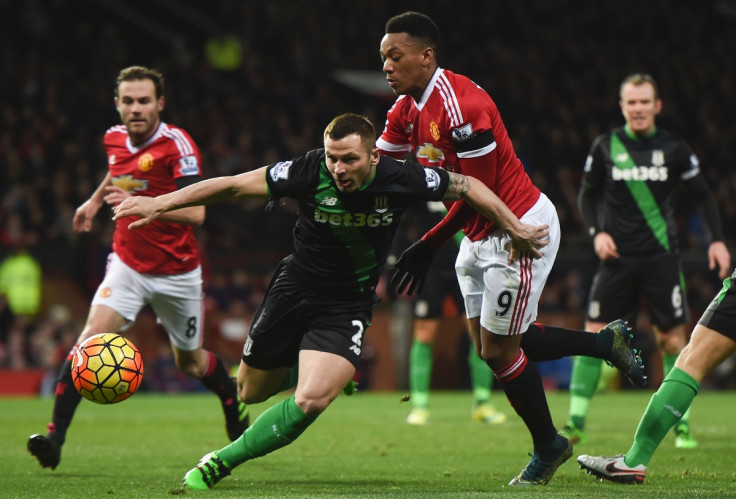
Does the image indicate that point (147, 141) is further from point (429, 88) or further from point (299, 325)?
point (429, 88)

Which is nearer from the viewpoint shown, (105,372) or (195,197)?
(195,197)

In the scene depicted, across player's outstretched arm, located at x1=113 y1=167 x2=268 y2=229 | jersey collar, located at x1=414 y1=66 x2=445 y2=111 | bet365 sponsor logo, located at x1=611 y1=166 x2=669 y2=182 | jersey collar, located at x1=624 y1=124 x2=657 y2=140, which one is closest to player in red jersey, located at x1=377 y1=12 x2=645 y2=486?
jersey collar, located at x1=414 y1=66 x2=445 y2=111

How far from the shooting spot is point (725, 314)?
5477mm

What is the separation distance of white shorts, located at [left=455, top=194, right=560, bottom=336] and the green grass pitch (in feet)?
2.95

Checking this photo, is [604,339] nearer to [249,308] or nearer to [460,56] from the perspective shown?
[249,308]

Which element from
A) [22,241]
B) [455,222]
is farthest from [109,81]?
[455,222]

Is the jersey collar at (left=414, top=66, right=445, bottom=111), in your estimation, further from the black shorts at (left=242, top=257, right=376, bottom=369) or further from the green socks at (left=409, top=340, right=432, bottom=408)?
the green socks at (left=409, top=340, right=432, bottom=408)

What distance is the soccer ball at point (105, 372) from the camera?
19.6 ft

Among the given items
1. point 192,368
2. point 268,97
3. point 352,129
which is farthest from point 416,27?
point 268,97

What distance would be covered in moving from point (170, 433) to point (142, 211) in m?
4.53

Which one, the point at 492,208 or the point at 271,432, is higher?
the point at 492,208

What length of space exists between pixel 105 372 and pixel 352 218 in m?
1.70

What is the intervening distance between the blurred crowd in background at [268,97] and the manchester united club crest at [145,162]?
872cm

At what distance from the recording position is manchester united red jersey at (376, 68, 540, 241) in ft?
18.3
